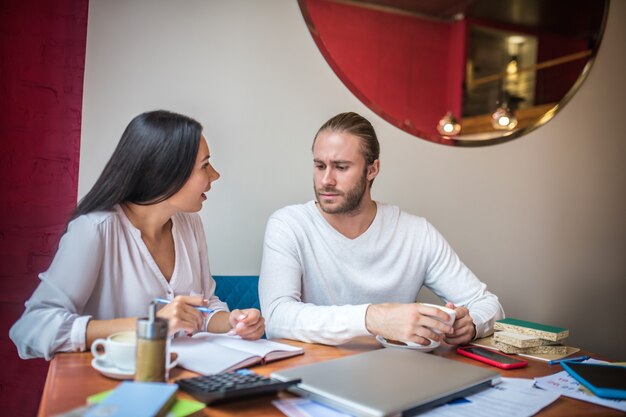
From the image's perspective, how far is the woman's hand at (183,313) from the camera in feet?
3.67

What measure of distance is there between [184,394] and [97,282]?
552 millimetres

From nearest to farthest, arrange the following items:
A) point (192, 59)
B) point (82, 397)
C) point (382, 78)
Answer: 1. point (82, 397)
2. point (192, 59)
3. point (382, 78)

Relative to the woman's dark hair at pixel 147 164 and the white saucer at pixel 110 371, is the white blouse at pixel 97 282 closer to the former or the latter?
the woman's dark hair at pixel 147 164

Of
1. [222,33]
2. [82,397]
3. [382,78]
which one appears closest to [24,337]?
[82,397]

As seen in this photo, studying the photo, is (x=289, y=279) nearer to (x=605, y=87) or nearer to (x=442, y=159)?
(x=442, y=159)

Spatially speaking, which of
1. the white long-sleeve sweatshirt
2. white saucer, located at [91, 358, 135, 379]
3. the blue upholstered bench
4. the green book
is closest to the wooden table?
white saucer, located at [91, 358, 135, 379]

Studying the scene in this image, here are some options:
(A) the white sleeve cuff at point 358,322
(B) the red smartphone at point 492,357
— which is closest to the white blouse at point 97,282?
(A) the white sleeve cuff at point 358,322

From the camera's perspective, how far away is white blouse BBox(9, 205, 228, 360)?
3.72 feet

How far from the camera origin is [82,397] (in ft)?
2.86

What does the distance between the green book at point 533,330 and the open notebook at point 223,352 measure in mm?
601

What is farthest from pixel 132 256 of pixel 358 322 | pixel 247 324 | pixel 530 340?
pixel 530 340

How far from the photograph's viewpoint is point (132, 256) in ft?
4.55

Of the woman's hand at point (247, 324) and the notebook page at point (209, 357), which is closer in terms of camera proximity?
the notebook page at point (209, 357)

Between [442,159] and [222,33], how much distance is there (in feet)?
3.67
